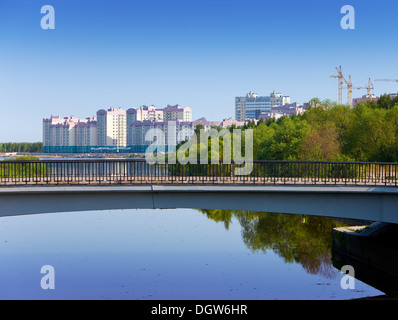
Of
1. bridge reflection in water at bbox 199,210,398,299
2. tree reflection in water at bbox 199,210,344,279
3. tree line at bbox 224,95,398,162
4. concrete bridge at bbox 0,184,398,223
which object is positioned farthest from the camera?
tree line at bbox 224,95,398,162

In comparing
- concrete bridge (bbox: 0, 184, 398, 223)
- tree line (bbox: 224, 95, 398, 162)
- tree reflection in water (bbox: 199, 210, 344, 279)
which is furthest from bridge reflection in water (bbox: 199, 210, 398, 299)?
tree line (bbox: 224, 95, 398, 162)

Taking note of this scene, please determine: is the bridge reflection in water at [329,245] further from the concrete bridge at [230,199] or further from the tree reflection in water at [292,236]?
the concrete bridge at [230,199]

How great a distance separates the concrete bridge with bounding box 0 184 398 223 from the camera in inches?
781

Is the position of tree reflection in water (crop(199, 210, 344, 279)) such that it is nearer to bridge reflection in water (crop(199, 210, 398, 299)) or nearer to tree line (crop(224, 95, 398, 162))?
bridge reflection in water (crop(199, 210, 398, 299))

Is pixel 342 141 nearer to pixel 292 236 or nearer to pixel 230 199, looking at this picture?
pixel 292 236

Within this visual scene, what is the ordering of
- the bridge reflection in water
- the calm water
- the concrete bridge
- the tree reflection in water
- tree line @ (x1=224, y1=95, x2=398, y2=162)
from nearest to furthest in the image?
the concrete bridge → the calm water → the bridge reflection in water → the tree reflection in water → tree line @ (x1=224, y1=95, x2=398, y2=162)

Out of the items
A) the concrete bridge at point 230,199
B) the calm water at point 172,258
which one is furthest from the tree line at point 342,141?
the concrete bridge at point 230,199

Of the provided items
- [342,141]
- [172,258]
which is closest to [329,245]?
[172,258]

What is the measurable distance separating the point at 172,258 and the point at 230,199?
10.0 metres

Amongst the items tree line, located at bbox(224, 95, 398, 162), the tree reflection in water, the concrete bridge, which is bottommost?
the tree reflection in water

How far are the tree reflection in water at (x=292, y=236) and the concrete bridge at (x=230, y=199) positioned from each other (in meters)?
7.49

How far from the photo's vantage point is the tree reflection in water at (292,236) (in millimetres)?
29828

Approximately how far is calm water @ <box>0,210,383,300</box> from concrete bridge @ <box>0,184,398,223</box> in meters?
4.32

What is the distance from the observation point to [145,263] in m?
28.1
